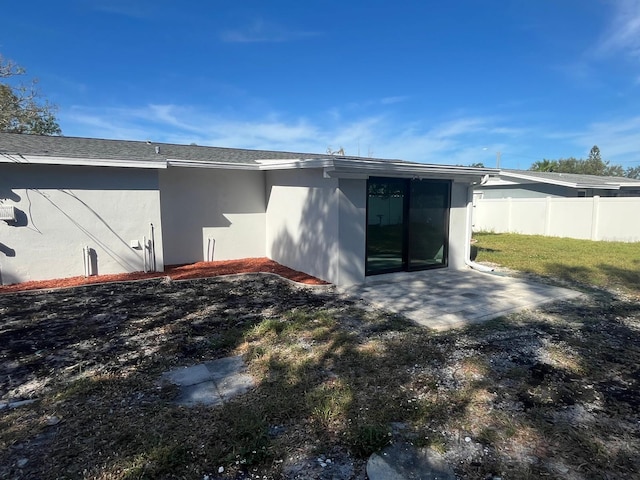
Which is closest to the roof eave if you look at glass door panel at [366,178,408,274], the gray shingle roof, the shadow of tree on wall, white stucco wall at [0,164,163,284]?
the gray shingle roof

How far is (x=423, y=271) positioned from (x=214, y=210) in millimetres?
5613

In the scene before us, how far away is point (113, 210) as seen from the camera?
25.5 feet

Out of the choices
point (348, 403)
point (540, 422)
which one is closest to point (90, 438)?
point (348, 403)

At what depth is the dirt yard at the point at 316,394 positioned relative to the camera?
2322 millimetres

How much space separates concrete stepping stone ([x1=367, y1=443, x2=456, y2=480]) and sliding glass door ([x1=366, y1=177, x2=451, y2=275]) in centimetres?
516

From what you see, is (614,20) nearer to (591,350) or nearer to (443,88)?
(443,88)

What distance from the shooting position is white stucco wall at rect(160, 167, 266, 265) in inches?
355

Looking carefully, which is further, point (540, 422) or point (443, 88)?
point (443, 88)

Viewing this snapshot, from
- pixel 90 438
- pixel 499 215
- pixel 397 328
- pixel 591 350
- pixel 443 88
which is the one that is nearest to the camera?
pixel 90 438

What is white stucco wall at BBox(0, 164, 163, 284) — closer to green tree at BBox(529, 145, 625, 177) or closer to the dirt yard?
the dirt yard

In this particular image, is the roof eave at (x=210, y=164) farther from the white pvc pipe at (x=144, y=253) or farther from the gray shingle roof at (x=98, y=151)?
the white pvc pipe at (x=144, y=253)

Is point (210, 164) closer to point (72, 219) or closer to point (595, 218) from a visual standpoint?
point (72, 219)

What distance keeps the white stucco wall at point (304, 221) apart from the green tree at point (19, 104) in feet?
48.6

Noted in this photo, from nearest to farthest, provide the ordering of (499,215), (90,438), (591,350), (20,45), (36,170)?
(90,438), (591,350), (36,170), (20,45), (499,215)
